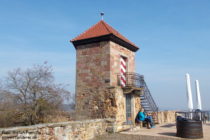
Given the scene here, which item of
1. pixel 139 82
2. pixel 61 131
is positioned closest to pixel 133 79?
pixel 139 82

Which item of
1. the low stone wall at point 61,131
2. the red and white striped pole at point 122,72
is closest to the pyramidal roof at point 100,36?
the red and white striped pole at point 122,72

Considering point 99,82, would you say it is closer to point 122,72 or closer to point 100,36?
point 122,72

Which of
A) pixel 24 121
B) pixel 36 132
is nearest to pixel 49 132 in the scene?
pixel 36 132

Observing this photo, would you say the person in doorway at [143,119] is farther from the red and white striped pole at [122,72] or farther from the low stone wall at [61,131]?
the low stone wall at [61,131]

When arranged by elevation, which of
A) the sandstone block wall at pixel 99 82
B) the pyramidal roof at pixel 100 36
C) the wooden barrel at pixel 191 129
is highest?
the pyramidal roof at pixel 100 36

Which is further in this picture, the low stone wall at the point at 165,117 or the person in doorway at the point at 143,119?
the low stone wall at the point at 165,117

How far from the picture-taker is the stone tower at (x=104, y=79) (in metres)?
10.4

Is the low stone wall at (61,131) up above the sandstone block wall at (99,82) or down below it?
below

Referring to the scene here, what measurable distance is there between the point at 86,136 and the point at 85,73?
12.6ft

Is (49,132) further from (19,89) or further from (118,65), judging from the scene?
(19,89)

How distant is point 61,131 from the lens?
7.04 m

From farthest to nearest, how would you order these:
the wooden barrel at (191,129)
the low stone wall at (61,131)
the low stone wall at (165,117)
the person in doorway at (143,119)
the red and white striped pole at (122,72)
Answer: the low stone wall at (165,117)
the red and white striped pole at (122,72)
the person in doorway at (143,119)
the wooden barrel at (191,129)
the low stone wall at (61,131)

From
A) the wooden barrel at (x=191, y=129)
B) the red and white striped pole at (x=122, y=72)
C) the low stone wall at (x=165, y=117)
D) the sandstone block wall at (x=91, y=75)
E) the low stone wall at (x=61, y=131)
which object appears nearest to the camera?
the low stone wall at (x=61, y=131)

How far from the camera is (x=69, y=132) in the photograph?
737 centimetres
